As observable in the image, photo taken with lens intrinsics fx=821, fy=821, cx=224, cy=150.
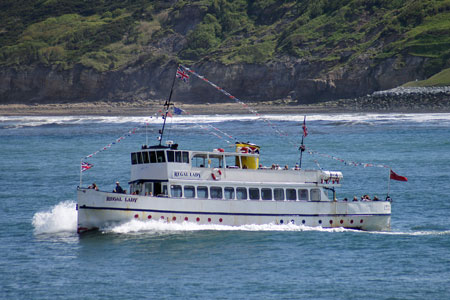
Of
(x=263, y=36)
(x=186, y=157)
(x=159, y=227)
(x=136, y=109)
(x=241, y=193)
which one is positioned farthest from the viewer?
(x=263, y=36)

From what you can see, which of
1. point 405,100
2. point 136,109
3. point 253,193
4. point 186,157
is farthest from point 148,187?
point 136,109

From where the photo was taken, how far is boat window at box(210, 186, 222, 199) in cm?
4284

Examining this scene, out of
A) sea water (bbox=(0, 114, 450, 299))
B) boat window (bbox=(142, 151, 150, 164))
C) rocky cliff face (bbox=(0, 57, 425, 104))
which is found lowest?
sea water (bbox=(0, 114, 450, 299))

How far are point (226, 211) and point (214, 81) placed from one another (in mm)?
120337

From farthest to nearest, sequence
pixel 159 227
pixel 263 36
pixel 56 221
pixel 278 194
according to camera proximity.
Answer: pixel 263 36 < pixel 56 221 < pixel 278 194 < pixel 159 227

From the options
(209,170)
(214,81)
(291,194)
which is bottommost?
(291,194)

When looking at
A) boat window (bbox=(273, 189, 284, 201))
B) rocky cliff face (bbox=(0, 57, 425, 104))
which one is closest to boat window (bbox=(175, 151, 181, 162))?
boat window (bbox=(273, 189, 284, 201))

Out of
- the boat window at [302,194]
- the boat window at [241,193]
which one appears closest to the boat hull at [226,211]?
the boat window at [241,193]

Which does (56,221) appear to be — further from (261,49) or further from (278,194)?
(261,49)

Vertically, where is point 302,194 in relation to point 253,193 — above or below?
below

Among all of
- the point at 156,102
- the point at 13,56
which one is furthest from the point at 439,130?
the point at 13,56

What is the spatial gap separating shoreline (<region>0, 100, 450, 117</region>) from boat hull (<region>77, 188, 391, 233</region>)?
8187 cm

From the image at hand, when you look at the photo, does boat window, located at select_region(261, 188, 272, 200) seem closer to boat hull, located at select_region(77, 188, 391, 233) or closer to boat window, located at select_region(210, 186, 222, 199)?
boat hull, located at select_region(77, 188, 391, 233)

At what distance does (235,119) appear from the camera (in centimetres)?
13038
